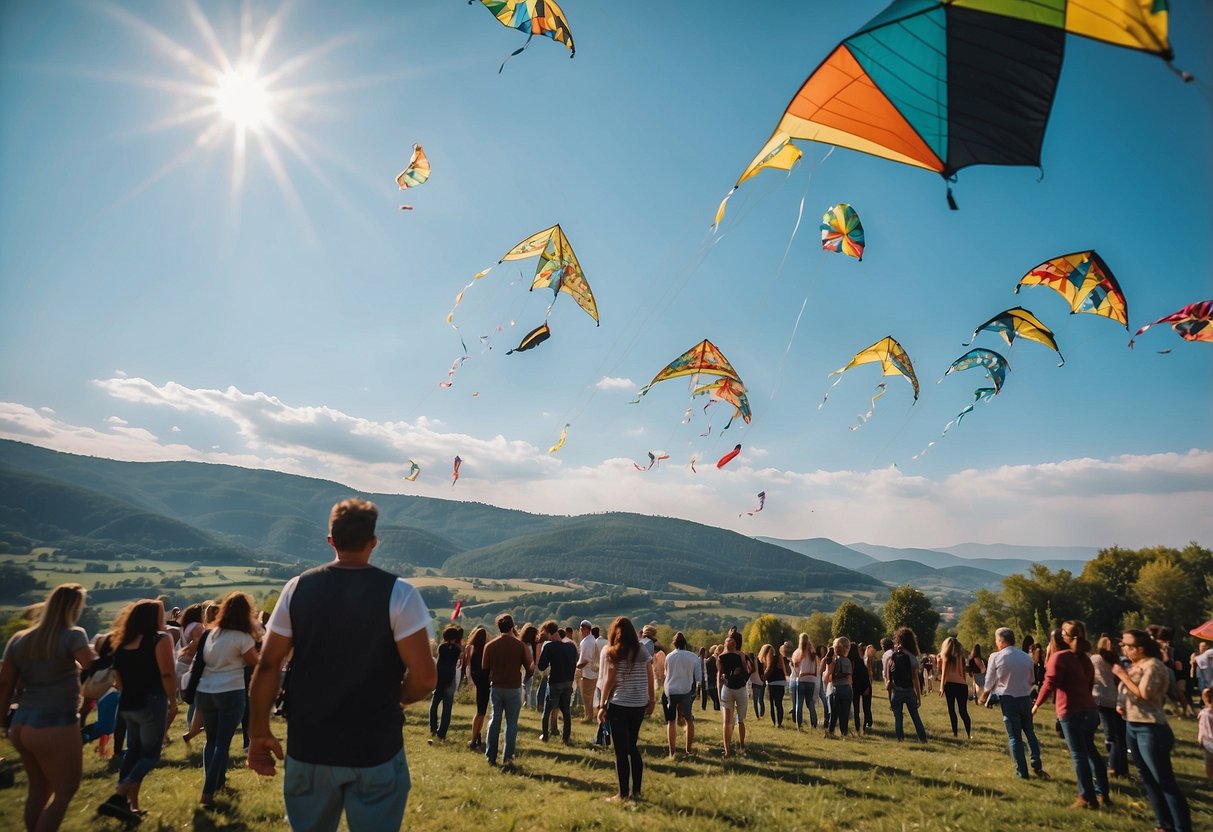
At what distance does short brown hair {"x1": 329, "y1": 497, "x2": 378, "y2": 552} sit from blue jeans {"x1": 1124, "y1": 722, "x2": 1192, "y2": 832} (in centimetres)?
710

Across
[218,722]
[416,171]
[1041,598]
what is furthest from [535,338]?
[1041,598]

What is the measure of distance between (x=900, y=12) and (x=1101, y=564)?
241 ft

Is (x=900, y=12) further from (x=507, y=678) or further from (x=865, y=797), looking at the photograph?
(x=507, y=678)

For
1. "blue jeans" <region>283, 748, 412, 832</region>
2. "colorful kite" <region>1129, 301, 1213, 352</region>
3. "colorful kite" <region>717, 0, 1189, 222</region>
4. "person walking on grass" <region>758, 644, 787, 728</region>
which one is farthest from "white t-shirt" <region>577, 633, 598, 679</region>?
"colorful kite" <region>1129, 301, 1213, 352</region>

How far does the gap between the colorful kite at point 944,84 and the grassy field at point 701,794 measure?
6.62m

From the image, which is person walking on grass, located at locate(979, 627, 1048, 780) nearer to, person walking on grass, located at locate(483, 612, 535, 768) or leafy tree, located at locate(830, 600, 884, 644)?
person walking on grass, located at locate(483, 612, 535, 768)

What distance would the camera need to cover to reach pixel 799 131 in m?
7.28

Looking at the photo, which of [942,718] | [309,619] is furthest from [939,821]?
[942,718]

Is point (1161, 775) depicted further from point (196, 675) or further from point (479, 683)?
point (196, 675)

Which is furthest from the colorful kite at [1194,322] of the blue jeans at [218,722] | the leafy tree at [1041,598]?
the leafy tree at [1041,598]

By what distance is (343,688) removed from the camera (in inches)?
113

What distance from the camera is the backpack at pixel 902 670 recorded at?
10.8 metres

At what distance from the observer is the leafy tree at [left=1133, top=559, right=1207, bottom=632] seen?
50281mm

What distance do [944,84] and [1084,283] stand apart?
9573mm
